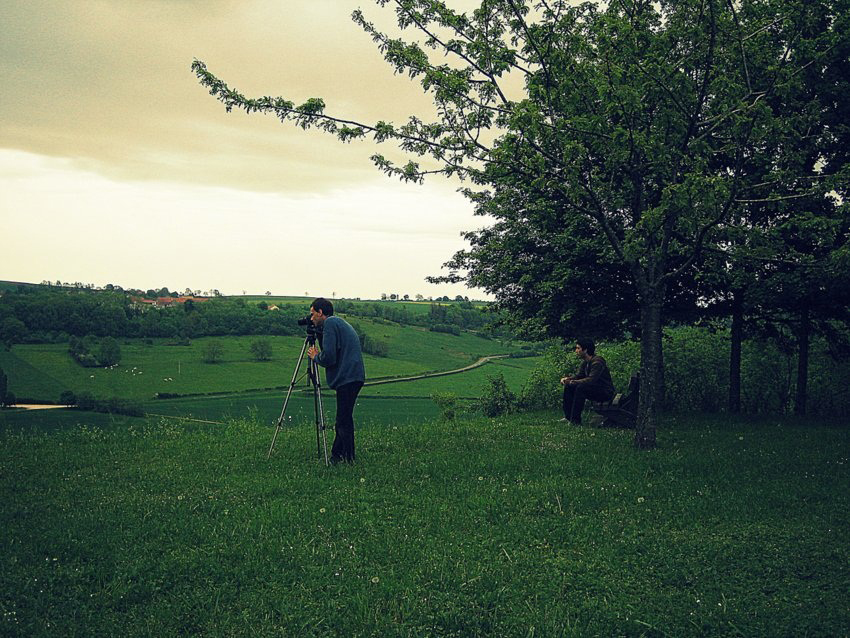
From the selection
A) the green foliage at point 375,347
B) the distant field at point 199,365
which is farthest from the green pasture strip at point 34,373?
the green foliage at point 375,347

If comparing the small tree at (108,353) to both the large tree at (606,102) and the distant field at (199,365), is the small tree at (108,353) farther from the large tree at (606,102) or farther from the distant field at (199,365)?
the large tree at (606,102)

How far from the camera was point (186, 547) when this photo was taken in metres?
6.31

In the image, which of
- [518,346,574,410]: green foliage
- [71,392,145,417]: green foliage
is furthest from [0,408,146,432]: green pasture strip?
[518,346,574,410]: green foliage

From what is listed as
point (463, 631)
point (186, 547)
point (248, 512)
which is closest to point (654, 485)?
point (463, 631)

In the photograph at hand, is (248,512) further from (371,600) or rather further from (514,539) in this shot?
(514,539)

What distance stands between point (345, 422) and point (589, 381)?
684 centimetres

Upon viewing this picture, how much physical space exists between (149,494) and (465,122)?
7.99 metres

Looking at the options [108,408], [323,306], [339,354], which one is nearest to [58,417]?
[108,408]

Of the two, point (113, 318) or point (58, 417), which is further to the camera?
point (113, 318)

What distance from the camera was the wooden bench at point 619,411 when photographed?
48.1 ft

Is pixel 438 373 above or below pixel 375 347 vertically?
below

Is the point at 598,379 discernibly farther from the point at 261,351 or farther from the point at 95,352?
the point at 95,352

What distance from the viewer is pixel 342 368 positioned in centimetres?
996

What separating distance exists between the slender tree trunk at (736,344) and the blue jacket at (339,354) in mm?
11842
